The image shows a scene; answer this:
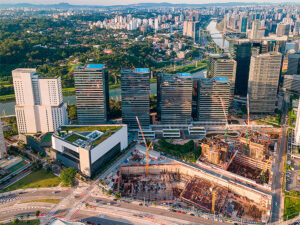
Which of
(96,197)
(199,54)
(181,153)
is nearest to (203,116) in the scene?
(181,153)

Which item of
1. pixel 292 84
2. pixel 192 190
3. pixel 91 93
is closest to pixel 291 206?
pixel 192 190

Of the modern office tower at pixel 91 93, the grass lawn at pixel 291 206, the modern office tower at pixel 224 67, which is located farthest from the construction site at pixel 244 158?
the modern office tower at pixel 224 67

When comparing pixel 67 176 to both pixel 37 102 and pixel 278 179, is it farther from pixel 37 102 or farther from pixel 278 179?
pixel 278 179

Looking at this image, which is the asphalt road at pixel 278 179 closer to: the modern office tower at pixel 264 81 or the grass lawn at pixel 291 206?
the grass lawn at pixel 291 206

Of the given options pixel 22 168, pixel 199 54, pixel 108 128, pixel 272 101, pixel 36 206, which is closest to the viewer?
pixel 36 206

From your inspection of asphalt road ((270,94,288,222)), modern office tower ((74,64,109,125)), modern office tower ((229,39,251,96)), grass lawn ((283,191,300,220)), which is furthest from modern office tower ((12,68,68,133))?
modern office tower ((229,39,251,96))

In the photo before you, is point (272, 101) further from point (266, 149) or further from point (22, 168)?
point (22, 168)

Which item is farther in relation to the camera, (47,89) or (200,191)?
(47,89)

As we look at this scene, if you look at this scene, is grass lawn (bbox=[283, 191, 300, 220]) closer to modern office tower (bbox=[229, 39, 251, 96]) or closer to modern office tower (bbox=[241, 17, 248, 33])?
modern office tower (bbox=[229, 39, 251, 96])
